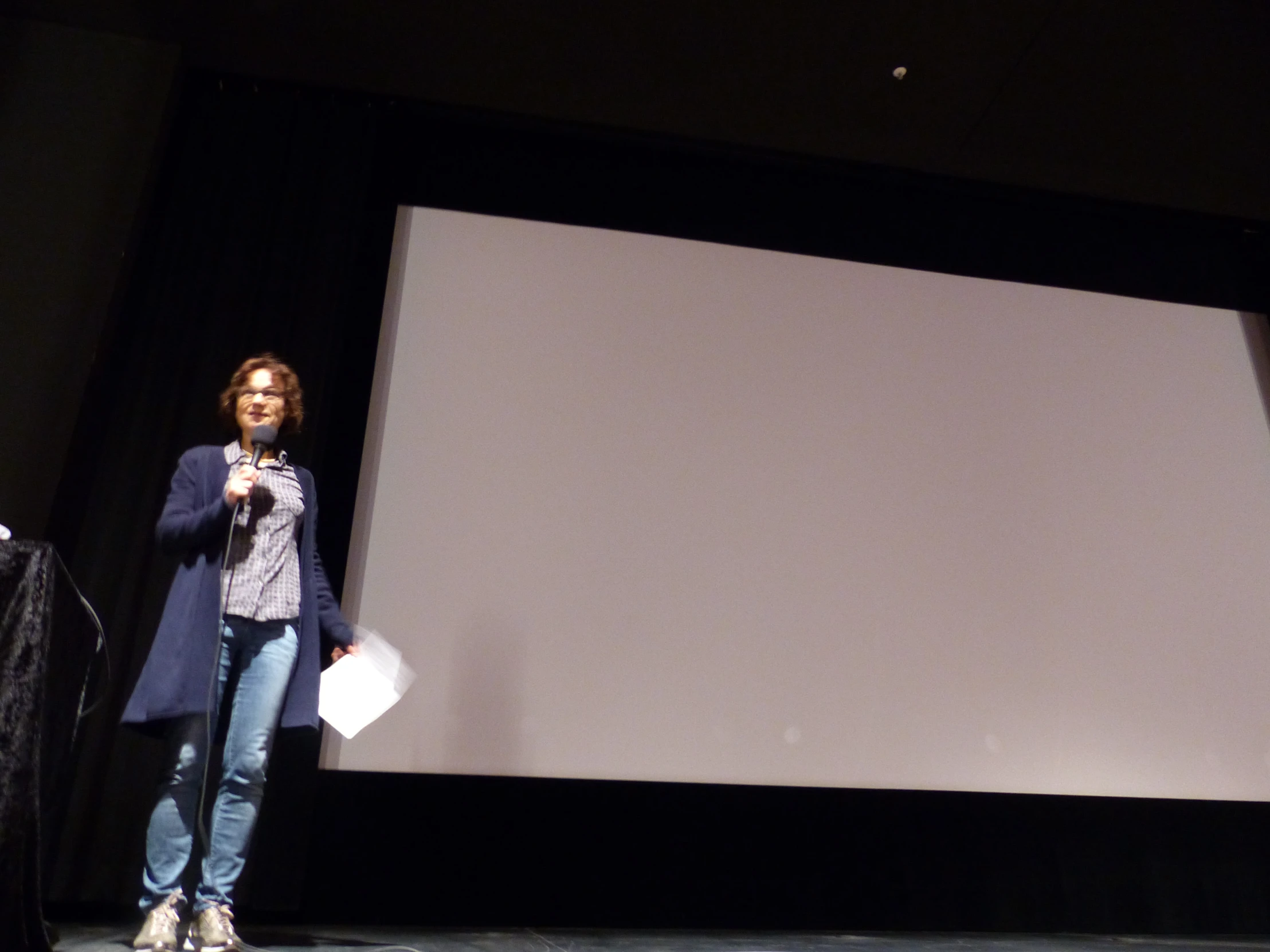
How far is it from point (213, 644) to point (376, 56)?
238cm

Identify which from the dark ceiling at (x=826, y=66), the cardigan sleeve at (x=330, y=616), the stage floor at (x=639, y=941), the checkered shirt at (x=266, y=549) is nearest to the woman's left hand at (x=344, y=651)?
the cardigan sleeve at (x=330, y=616)

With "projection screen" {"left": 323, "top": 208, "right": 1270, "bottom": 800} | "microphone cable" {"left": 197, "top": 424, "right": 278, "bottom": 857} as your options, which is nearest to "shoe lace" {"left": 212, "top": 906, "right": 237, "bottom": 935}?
"microphone cable" {"left": 197, "top": 424, "right": 278, "bottom": 857}

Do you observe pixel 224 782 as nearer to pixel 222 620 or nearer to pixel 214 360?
pixel 222 620

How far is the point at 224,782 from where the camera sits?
1775mm

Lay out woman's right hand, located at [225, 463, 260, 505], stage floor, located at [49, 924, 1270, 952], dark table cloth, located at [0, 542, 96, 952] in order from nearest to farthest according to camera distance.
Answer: dark table cloth, located at [0, 542, 96, 952] < woman's right hand, located at [225, 463, 260, 505] < stage floor, located at [49, 924, 1270, 952]

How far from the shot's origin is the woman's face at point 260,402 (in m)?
1.98

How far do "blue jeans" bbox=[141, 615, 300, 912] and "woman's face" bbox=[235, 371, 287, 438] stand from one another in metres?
0.44

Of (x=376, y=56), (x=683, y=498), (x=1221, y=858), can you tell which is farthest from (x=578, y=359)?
(x=1221, y=858)

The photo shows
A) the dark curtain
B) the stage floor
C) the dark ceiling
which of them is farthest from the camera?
the dark ceiling

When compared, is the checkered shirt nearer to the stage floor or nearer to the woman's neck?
the woman's neck

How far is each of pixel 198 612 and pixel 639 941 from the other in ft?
4.85

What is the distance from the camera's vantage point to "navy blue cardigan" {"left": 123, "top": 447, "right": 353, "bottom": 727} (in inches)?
68.3

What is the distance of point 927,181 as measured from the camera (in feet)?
12.3

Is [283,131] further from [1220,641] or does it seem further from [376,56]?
[1220,641]
